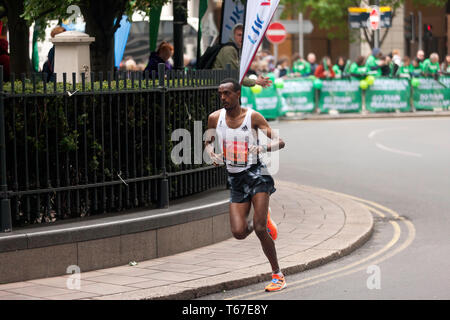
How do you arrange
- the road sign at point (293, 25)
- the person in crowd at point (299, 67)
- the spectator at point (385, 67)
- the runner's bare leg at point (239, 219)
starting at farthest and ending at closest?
1. the road sign at point (293, 25)
2. the person in crowd at point (299, 67)
3. the spectator at point (385, 67)
4. the runner's bare leg at point (239, 219)

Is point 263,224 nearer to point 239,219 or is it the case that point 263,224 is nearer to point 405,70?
point 239,219

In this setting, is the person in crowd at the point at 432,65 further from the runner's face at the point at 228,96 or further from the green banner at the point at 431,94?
the runner's face at the point at 228,96

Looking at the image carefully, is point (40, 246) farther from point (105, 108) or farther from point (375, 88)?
point (375, 88)

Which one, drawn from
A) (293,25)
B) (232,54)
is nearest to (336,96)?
(293,25)

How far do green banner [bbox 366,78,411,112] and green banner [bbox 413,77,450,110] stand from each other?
0.46 metres

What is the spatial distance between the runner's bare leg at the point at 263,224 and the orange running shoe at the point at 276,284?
2.6 inches

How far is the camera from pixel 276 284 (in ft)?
24.8

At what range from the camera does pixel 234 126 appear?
758cm

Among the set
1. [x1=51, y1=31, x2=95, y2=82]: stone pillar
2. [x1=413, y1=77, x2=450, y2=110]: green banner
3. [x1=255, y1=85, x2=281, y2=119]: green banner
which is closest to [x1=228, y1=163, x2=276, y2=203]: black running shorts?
[x1=51, y1=31, x2=95, y2=82]: stone pillar

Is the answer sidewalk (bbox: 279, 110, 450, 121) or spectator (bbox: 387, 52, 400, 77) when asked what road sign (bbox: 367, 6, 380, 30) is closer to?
spectator (bbox: 387, 52, 400, 77)

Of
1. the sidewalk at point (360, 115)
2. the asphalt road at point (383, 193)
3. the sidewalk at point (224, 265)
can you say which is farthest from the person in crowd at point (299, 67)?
the sidewalk at point (224, 265)

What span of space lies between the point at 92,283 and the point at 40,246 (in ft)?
1.77

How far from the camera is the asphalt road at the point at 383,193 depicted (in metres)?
7.64

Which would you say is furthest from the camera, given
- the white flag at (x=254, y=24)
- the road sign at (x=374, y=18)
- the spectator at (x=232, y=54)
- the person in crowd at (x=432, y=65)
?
the road sign at (x=374, y=18)
